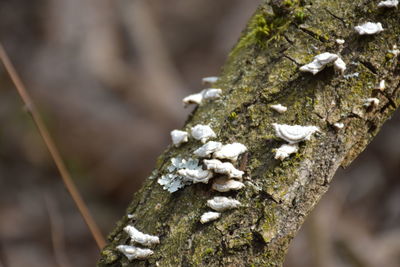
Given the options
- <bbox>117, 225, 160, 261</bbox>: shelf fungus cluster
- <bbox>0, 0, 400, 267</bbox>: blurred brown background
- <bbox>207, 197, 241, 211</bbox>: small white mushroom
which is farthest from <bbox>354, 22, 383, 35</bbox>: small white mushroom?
<bbox>0, 0, 400, 267</bbox>: blurred brown background

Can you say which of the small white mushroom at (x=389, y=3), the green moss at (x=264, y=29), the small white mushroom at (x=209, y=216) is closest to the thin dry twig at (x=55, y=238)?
the small white mushroom at (x=209, y=216)

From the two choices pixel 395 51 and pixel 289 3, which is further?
pixel 289 3

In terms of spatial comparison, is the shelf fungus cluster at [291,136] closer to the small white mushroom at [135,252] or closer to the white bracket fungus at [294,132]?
the white bracket fungus at [294,132]

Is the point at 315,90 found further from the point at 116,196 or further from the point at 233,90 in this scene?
the point at 116,196

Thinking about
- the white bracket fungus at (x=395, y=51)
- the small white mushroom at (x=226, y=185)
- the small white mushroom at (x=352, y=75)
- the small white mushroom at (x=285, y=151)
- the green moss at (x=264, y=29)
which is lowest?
the small white mushroom at (x=226, y=185)

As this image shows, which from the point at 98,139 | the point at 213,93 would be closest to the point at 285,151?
the point at 213,93

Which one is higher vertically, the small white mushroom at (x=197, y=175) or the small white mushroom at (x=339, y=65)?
the small white mushroom at (x=339, y=65)

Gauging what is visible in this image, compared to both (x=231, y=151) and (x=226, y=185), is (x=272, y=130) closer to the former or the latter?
(x=231, y=151)

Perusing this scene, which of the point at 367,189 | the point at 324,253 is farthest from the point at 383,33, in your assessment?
the point at 367,189
